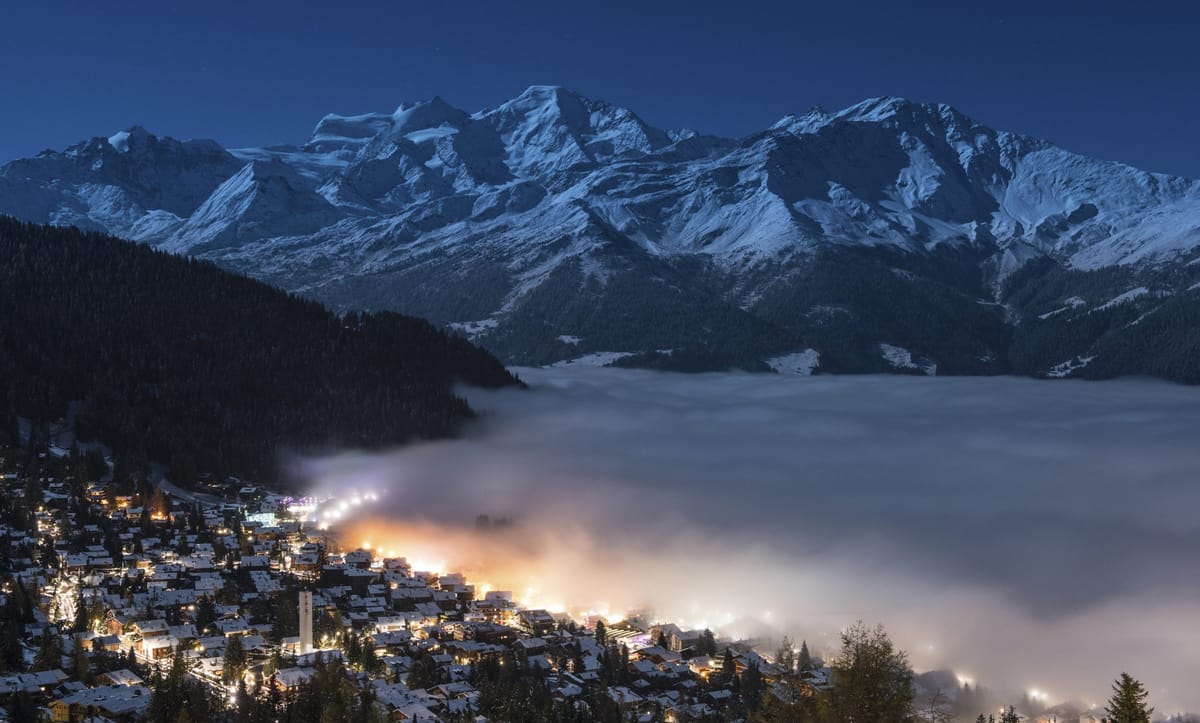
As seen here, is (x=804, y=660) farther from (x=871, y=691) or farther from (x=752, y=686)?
(x=871, y=691)

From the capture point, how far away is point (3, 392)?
15325 centimetres

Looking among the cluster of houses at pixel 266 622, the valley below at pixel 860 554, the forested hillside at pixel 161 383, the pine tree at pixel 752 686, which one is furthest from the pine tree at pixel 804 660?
the forested hillside at pixel 161 383

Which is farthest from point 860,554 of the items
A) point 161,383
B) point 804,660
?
point 161,383

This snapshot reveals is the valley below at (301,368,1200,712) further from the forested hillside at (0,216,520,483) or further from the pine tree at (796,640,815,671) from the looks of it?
the pine tree at (796,640,815,671)

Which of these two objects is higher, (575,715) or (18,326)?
(18,326)

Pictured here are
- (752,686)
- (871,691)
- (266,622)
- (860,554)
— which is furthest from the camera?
(860,554)

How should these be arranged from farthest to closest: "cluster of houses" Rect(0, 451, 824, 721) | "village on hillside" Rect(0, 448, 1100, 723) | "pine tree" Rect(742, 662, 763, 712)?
"pine tree" Rect(742, 662, 763, 712)
"cluster of houses" Rect(0, 451, 824, 721)
"village on hillside" Rect(0, 448, 1100, 723)

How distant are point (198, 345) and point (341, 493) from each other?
49024 millimetres

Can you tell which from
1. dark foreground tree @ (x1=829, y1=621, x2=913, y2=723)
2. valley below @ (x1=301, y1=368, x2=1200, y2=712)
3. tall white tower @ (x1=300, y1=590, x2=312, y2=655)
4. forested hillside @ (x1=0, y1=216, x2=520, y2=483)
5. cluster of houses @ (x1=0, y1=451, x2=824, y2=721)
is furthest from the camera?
forested hillside @ (x1=0, y1=216, x2=520, y2=483)

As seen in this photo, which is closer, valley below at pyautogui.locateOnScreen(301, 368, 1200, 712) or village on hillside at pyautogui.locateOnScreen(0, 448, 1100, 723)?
village on hillside at pyautogui.locateOnScreen(0, 448, 1100, 723)

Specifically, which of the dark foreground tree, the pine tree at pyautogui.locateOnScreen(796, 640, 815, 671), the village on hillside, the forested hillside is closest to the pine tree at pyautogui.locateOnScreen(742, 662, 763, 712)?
the village on hillside

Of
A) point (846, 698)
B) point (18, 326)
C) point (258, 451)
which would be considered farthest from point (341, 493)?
point (846, 698)

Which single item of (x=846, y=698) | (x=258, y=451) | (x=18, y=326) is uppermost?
(x=18, y=326)

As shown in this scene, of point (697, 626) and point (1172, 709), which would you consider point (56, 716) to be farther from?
point (1172, 709)
